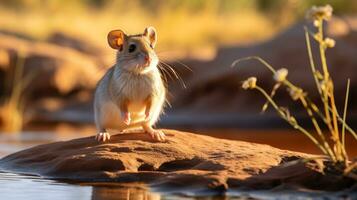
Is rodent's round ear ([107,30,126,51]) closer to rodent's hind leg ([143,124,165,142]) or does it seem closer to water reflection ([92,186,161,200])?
rodent's hind leg ([143,124,165,142])

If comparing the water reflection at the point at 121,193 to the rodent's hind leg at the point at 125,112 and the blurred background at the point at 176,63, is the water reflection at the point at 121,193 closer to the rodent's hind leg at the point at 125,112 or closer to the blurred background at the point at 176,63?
the rodent's hind leg at the point at 125,112

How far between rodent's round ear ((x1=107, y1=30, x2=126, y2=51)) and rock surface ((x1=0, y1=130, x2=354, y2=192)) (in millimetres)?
704

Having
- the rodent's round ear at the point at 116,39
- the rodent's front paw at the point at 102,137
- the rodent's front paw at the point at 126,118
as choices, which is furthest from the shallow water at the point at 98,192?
the rodent's round ear at the point at 116,39

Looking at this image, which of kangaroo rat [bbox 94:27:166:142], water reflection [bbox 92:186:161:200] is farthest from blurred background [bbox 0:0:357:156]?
water reflection [bbox 92:186:161:200]

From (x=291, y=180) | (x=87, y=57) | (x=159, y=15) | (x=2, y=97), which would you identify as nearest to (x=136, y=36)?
(x=291, y=180)

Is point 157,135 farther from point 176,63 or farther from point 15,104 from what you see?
point 176,63

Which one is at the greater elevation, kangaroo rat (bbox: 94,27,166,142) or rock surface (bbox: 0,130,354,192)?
kangaroo rat (bbox: 94,27,166,142)

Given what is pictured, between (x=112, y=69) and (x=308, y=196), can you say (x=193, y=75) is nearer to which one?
(x=112, y=69)

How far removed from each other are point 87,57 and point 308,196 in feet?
52.9

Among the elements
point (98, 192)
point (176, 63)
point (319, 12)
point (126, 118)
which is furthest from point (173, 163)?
point (176, 63)

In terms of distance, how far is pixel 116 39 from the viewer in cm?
889

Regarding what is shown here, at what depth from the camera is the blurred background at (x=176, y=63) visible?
53.2 feet

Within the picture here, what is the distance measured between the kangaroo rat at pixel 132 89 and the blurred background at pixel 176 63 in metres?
2.27

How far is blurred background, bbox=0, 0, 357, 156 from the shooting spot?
53.2ft
